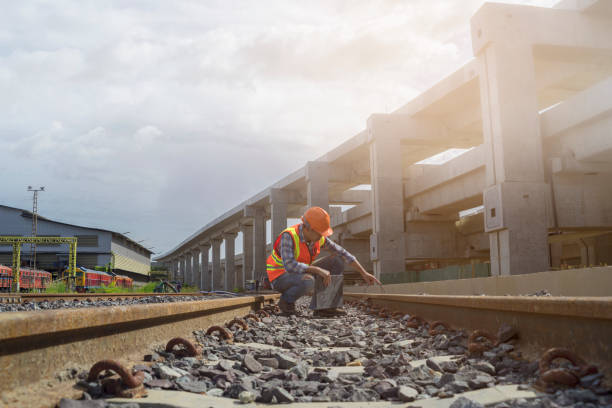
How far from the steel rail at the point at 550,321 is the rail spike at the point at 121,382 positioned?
6.97ft

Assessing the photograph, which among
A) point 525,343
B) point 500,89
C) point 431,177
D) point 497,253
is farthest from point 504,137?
point 525,343

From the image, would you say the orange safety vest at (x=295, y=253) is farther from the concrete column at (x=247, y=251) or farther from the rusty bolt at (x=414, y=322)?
the concrete column at (x=247, y=251)

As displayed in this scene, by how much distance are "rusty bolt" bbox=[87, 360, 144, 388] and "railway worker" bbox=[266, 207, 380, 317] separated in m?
5.06

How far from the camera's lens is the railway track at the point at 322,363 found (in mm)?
2197

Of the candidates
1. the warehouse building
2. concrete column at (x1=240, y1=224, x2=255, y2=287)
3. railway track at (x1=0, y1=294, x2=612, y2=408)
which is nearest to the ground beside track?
railway track at (x1=0, y1=294, x2=612, y2=408)

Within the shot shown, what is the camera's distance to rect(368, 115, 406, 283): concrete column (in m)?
28.6

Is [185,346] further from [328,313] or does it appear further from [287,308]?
[287,308]

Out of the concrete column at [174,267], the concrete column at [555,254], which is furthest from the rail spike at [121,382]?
the concrete column at [174,267]

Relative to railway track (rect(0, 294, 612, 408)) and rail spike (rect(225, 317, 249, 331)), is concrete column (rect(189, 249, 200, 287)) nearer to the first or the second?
rail spike (rect(225, 317, 249, 331))

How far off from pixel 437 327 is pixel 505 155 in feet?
49.6

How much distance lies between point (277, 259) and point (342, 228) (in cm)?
3530

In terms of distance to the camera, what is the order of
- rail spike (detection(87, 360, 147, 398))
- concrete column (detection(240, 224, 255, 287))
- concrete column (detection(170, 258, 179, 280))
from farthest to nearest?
concrete column (detection(170, 258, 179, 280)) < concrete column (detection(240, 224, 255, 287)) < rail spike (detection(87, 360, 147, 398))

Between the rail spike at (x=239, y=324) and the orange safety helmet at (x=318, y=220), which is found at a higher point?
the orange safety helmet at (x=318, y=220)

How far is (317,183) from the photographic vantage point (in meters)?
35.3
